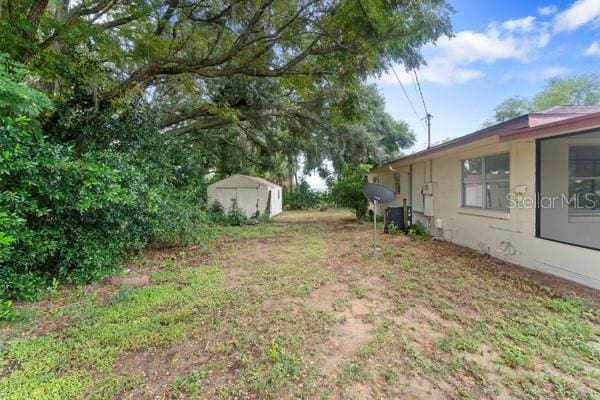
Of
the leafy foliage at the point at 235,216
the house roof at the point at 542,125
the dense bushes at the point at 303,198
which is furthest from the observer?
the dense bushes at the point at 303,198

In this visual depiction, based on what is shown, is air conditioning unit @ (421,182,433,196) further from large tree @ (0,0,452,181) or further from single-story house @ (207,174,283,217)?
single-story house @ (207,174,283,217)

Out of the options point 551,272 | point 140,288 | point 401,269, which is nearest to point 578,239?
point 551,272

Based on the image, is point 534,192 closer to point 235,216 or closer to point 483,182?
point 483,182

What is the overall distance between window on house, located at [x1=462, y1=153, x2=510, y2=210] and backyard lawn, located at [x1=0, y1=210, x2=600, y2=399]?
1690 millimetres

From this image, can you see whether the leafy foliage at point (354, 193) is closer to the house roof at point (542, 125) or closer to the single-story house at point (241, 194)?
the single-story house at point (241, 194)

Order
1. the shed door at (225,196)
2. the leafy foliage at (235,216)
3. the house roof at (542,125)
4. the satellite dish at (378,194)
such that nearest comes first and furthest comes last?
the house roof at (542,125) < the satellite dish at (378,194) < the leafy foliage at (235,216) < the shed door at (225,196)

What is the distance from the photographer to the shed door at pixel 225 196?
44.9 ft

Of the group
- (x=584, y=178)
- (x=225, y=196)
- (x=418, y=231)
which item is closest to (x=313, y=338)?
(x=584, y=178)

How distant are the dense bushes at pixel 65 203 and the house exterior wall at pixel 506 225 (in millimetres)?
6055

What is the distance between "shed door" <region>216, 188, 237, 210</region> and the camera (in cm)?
1367

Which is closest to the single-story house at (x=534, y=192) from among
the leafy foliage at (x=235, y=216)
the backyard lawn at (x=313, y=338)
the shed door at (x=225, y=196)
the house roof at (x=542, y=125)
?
the house roof at (x=542, y=125)

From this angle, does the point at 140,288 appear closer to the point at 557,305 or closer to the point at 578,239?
the point at 557,305

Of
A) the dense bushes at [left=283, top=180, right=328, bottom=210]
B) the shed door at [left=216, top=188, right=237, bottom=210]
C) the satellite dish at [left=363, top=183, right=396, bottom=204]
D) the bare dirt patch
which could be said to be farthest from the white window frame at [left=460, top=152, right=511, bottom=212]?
the dense bushes at [left=283, top=180, right=328, bottom=210]

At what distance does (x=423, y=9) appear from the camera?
4789 millimetres
